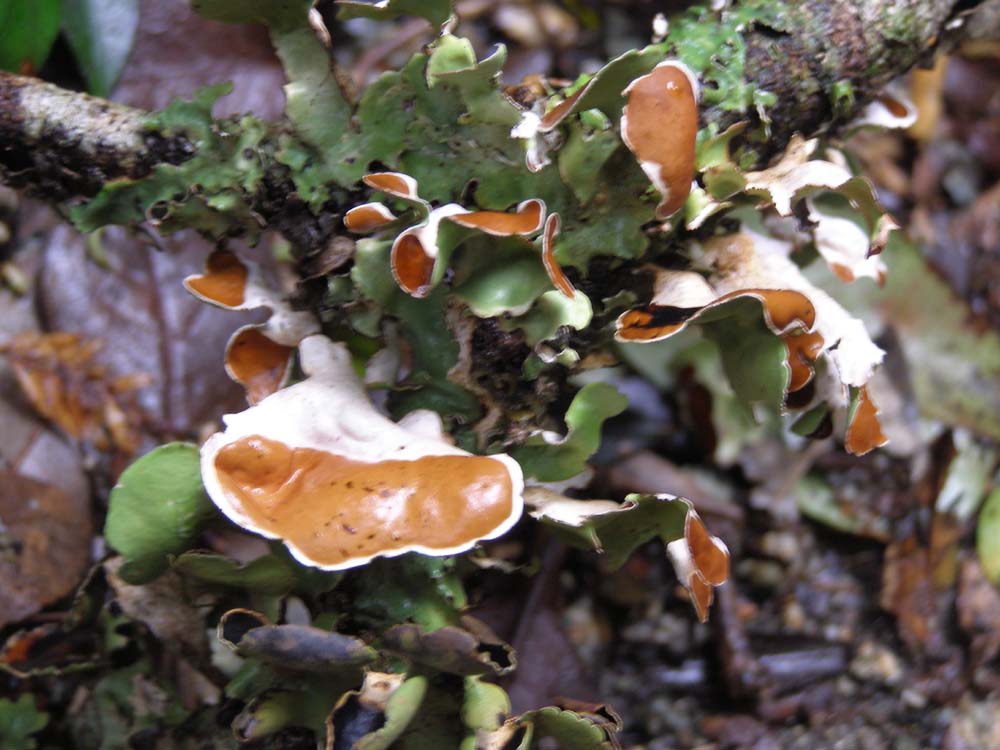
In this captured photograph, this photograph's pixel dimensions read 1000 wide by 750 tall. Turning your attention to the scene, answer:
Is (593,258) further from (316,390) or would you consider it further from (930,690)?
(930,690)

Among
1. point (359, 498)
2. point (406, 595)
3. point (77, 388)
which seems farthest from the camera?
point (77, 388)

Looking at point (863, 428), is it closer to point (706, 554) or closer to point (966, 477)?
point (706, 554)

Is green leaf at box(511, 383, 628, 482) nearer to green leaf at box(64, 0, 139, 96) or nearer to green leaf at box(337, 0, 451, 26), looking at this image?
green leaf at box(337, 0, 451, 26)

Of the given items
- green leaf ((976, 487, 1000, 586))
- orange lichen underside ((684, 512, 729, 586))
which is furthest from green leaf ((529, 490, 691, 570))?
green leaf ((976, 487, 1000, 586))

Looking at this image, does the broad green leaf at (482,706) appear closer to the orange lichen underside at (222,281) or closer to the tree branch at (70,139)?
the orange lichen underside at (222,281)

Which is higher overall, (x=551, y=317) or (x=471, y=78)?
(x=471, y=78)

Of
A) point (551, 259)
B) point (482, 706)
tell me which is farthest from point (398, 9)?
point (482, 706)

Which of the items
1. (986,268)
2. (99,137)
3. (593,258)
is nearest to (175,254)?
(99,137)

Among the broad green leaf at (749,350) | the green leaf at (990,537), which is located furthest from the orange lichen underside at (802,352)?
the green leaf at (990,537)
